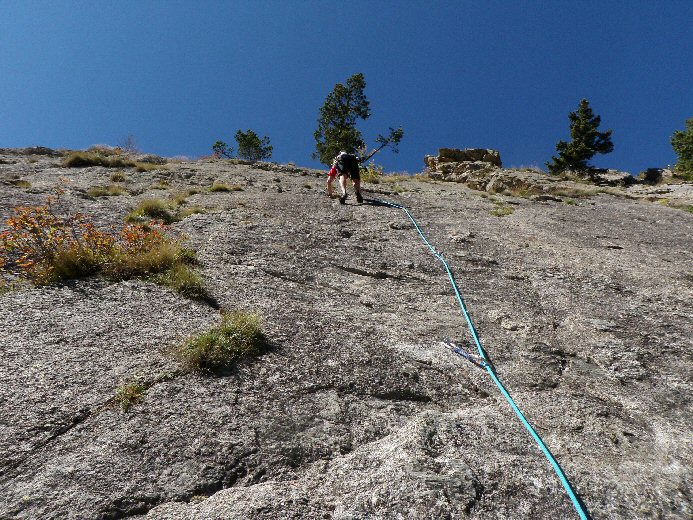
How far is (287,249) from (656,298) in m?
4.83

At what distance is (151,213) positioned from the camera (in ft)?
23.8

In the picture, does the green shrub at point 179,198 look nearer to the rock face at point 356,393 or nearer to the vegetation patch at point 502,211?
the rock face at point 356,393

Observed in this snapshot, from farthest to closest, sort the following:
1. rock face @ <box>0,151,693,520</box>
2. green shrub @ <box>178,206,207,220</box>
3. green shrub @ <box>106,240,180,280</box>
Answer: green shrub @ <box>178,206,207,220</box> < green shrub @ <box>106,240,180,280</box> < rock face @ <box>0,151,693,520</box>

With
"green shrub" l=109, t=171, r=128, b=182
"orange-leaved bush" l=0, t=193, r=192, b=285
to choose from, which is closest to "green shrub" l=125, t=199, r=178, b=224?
"orange-leaved bush" l=0, t=193, r=192, b=285

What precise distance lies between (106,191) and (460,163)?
15.7m

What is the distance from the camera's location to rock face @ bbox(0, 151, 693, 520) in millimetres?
2434

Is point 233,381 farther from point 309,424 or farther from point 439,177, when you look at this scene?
point 439,177

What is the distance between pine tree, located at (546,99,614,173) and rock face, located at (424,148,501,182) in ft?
33.0

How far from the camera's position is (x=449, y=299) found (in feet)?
16.8

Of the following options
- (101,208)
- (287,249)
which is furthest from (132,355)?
(101,208)

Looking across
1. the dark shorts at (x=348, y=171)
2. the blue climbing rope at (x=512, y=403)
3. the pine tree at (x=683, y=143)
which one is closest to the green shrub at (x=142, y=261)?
the blue climbing rope at (x=512, y=403)

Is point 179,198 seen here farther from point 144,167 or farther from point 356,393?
point 356,393

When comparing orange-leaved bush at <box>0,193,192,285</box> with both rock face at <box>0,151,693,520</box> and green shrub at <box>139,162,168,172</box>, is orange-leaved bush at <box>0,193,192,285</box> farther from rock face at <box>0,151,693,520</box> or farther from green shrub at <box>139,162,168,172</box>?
green shrub at <box>139,162,168,172</box>

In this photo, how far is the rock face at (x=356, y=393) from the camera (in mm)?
2434
